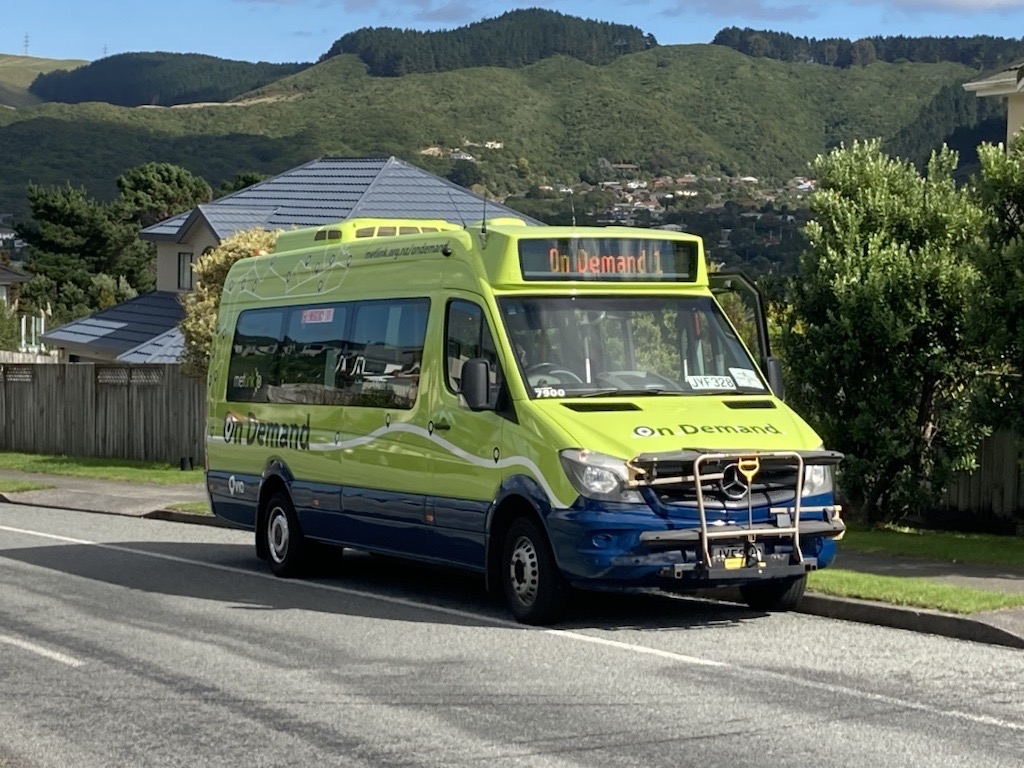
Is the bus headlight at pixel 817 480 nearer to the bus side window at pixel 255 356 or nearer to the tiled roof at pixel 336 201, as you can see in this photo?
the bus side window at pixel 255 356

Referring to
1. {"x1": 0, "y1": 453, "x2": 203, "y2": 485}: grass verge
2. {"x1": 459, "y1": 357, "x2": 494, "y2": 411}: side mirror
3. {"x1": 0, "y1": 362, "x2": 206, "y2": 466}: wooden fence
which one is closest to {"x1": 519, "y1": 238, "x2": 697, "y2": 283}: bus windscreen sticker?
{"x1": 459, "y1": 357, "x2": 494, "y2": 411}: side mirror

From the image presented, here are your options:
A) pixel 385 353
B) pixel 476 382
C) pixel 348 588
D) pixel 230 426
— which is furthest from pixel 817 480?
pixel 230 426

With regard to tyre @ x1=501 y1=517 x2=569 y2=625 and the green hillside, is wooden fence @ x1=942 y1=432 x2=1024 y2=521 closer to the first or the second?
tyre @ x1=501 y1=517 x2=569 y2=625

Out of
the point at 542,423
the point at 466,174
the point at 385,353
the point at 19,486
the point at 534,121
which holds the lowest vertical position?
the point at 19,486

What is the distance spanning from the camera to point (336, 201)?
44750 millimetres

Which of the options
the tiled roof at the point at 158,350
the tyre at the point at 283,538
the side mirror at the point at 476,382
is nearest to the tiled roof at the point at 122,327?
the tiled roof at the point at 158,350

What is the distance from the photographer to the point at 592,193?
4067 inches

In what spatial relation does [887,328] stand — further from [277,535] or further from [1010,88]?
[1010,88]

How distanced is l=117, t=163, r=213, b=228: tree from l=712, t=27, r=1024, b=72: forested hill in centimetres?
6881

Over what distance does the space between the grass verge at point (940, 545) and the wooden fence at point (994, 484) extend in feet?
1.45

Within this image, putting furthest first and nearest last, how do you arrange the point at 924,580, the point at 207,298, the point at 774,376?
the point at 207,298
the point at 924,580
the point at 774,376

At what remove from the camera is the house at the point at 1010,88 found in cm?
3066

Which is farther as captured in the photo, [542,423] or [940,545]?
[940,545]

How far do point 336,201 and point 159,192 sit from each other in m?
49.6
